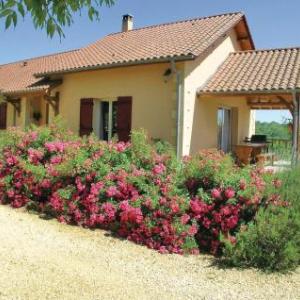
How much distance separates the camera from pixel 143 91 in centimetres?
1241

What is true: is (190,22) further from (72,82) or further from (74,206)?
(74,206)

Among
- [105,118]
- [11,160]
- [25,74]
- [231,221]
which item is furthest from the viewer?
[25,74]

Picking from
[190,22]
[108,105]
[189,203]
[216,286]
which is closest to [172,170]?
[189,203]

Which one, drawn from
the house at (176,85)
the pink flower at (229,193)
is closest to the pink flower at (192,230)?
the pink flower at (229,193)

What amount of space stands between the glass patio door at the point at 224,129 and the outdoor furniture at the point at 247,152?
2.91ft

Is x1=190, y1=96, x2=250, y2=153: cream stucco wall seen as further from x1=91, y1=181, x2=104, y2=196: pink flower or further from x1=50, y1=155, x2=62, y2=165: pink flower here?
x1=91, y1=181, x2=104, y2=196: pink flower

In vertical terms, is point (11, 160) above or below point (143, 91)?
below

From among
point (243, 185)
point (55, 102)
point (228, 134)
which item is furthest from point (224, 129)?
point (243, 185)

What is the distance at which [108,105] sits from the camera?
13891 millimetres

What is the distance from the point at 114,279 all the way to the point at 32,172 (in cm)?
375

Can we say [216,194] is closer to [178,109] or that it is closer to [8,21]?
[8,21]

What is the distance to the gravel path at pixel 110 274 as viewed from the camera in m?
3.90

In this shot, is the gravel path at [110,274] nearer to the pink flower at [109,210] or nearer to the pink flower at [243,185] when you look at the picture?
the pink flower at [109,210]

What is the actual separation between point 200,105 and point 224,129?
2537 millimetres
